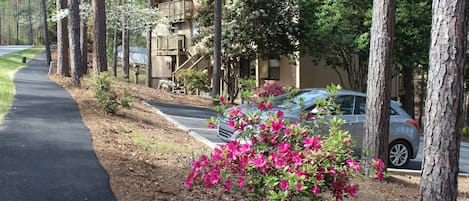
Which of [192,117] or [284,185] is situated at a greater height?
[284,185]

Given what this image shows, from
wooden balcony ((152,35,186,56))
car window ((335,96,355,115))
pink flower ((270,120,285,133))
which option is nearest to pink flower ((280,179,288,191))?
pink flower ((270,120,285,133))

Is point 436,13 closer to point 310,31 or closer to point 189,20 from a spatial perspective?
point 310,31

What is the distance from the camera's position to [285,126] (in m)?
4.38

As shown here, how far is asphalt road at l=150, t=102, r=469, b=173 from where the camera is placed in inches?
427

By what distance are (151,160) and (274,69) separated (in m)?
17.9

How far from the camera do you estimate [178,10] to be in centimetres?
3138

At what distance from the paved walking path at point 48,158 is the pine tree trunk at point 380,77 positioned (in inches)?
171

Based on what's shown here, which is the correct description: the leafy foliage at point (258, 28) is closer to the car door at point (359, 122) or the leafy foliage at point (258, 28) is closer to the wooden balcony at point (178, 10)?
the wooden balcony at point (178, 10)

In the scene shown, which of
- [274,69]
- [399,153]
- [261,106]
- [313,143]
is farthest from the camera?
[274,69]

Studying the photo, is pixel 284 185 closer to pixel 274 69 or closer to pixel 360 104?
pixel 360 104

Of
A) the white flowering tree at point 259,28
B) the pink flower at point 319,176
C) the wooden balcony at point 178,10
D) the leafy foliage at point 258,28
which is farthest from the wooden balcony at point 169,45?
the pink flower at point 319,176

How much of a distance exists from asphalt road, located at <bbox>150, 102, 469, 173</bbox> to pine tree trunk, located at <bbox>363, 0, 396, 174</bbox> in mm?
2912

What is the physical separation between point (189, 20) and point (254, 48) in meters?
11.2

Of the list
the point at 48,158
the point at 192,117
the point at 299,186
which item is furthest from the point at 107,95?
the point at 299,186
